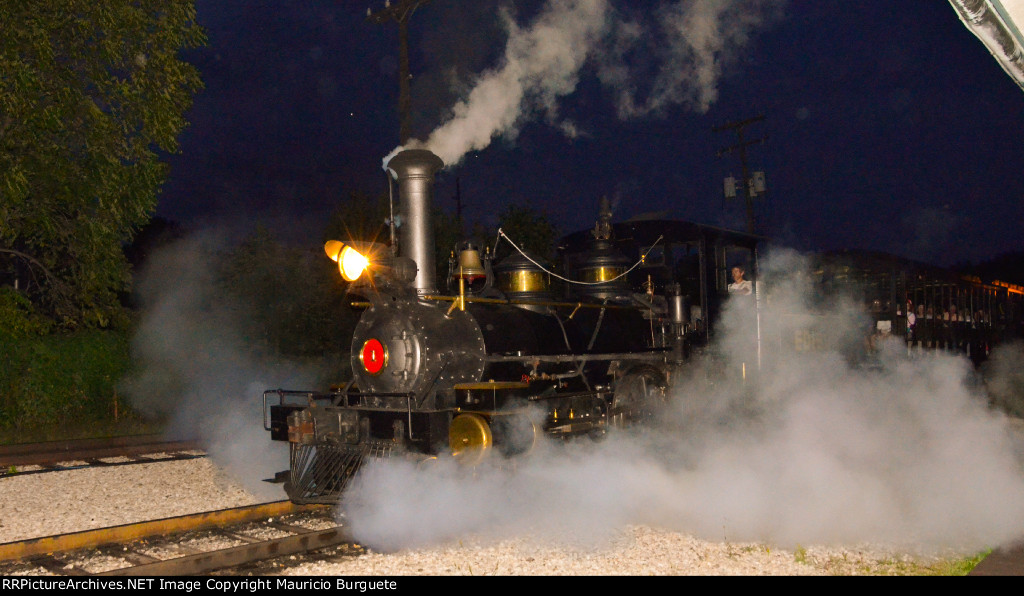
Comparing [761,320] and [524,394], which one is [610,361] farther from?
[761,320]

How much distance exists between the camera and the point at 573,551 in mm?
4957

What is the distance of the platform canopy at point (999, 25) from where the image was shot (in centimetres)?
293

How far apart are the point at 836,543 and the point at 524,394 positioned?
242 cm

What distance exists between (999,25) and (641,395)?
4.91 meters

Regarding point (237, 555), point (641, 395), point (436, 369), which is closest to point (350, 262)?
point (436, 369)

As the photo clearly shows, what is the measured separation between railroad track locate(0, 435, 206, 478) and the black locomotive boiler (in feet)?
12.3

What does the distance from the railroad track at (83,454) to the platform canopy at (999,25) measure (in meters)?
8.71

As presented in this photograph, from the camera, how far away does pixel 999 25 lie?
119 inches

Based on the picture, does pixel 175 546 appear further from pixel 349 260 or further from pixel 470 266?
pixel 470 266

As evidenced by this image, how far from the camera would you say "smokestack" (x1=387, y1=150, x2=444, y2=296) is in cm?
Result: 625

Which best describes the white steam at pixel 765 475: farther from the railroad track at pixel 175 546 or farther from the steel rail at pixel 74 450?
the steel rail at pixel 74 450

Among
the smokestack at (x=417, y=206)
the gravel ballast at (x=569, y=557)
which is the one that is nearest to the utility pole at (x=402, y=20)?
the smokestack at (x=417, y=206)

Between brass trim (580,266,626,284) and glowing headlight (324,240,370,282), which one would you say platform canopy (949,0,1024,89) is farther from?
brass trim (580,266,626,284)
